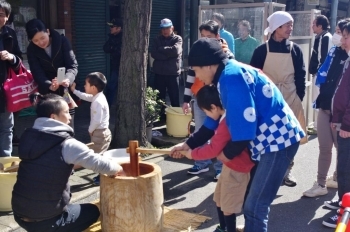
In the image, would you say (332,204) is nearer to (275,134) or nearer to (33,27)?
(275,134)

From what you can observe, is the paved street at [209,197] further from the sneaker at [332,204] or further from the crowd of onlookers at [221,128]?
the crowd of onlookers at [221,128]

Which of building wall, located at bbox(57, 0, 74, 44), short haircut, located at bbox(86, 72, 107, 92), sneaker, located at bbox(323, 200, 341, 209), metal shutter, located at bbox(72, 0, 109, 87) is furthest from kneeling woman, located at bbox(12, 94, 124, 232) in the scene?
Result: metal shutter, located at bbox(72, 0, 109, 87)

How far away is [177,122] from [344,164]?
3334 mm

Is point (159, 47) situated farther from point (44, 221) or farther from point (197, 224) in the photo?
point (44, 221)

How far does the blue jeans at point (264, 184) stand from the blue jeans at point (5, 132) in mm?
2867

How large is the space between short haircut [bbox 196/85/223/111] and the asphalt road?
140 cm

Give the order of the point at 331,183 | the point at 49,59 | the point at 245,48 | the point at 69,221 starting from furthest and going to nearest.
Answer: the point at 245,48, the point at 331,183, the point at 49,59, the point at 69,221

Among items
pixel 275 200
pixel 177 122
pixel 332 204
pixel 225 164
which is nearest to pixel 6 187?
pixel 225 164

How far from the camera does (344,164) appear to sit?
4.30m

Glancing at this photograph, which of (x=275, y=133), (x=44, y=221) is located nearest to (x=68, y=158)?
(x=44, y=221)

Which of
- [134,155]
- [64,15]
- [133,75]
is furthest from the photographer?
[64,15]

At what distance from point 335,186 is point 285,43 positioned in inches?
70.4

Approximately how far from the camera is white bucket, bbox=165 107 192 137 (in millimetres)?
7184

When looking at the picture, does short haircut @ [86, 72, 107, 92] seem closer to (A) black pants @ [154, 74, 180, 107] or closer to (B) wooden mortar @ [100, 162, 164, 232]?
(B) wooden mortar @ [100, 162, 164, 232]
